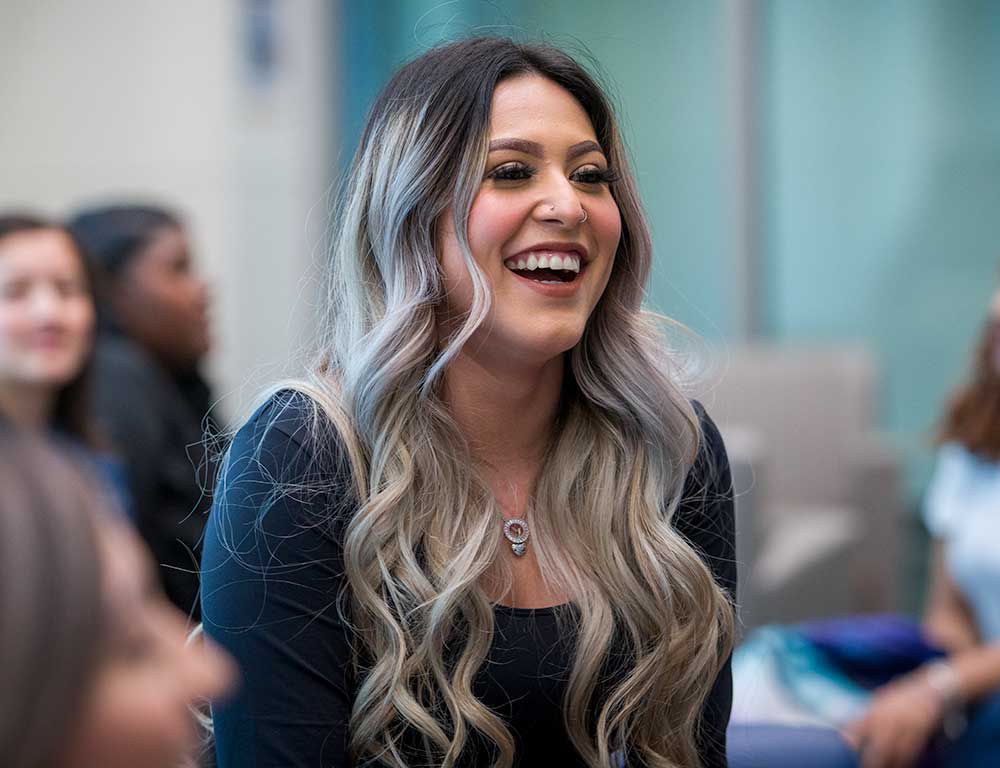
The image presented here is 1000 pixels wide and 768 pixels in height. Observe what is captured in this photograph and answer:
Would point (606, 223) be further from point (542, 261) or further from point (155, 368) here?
point (155, 368)

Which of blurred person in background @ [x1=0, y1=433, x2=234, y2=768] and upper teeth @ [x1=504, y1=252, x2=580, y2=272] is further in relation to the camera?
upper teeth @ [x1=504, y1=252, x2=580, y2=272]

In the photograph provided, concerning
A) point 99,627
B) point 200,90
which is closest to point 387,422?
point 99,627

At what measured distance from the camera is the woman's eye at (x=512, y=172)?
1.58 metres

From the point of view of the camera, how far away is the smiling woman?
4.80ft

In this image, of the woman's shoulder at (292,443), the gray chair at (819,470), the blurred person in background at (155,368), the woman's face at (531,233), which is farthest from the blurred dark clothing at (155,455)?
the gray chair at (819,470)

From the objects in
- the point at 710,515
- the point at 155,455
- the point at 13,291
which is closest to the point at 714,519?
the point at 710,515

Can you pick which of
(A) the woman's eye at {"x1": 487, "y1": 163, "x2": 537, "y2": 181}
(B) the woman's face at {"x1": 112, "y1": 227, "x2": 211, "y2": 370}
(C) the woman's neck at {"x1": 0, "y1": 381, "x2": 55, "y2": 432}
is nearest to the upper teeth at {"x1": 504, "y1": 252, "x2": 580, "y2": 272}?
(A) the woman's eye at {"x1": 487, "y1": 163, "x2": 537, "y2": 181}

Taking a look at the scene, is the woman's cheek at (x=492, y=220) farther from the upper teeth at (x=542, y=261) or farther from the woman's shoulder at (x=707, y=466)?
the woman's shoulder at (x=707, y=466)

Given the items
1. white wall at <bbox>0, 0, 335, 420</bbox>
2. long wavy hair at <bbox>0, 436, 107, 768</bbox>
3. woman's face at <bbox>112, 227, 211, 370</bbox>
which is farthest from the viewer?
white wall at <bbox>0, 0, 335, 420</bbox>

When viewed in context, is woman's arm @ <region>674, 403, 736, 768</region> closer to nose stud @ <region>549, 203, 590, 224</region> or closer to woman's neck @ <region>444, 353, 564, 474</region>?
woman's neck @ <region>444, 353, 564, 474</region>

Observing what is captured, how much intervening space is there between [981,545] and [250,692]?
5.36 feet

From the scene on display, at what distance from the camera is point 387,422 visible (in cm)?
156

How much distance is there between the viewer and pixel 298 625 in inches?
57.3

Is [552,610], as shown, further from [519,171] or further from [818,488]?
[818,488]
